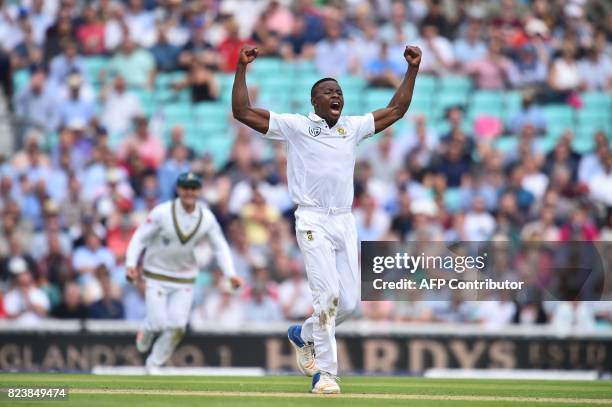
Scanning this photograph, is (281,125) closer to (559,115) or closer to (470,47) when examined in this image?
(559,115)

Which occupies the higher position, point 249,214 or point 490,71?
point 490,71

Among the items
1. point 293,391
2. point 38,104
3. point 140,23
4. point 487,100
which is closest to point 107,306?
point 38,104

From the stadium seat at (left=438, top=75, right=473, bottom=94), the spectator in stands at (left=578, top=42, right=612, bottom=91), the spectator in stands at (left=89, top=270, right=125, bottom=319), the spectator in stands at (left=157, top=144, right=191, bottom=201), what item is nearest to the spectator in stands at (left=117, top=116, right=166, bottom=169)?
the spectator in stands at (left=157, top=144, right=191, bottom=201)

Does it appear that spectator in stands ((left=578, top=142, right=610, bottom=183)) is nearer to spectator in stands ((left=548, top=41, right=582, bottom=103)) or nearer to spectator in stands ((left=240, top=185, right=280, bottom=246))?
spectator in stands ((left=548, top=41, right=582, bottom=103))

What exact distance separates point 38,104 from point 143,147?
6.56 feet

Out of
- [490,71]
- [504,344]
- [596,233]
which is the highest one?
[490,71]

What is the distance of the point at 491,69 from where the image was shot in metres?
20.5

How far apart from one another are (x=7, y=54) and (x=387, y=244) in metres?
9.49

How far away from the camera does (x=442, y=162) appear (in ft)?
61.7

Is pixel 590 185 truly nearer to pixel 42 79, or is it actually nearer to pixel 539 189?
pixel 539 189

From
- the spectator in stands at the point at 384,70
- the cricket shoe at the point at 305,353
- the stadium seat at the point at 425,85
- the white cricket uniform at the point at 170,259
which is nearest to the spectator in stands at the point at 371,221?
the spectator in stands at the point at 384,70

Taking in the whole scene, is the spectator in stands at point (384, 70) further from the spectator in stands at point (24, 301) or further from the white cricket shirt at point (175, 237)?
the white cricket shirt at point (175, 237)

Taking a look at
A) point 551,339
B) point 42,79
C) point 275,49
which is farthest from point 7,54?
point 551,339

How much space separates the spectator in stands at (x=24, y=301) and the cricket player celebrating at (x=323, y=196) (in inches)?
284
